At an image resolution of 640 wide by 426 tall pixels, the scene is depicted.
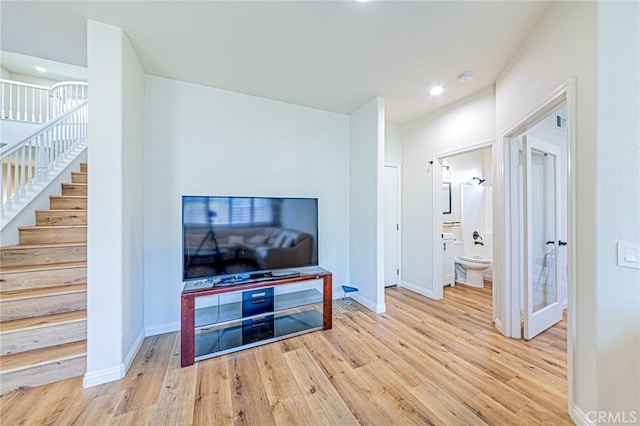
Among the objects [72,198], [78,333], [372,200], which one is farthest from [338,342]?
[72,198]

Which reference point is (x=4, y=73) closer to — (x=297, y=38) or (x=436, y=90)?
(x=297, y=38)

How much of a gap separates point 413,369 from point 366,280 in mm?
1338

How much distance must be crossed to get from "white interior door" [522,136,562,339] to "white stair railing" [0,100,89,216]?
5146mm

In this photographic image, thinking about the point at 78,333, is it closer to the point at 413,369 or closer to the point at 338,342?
the point at 338,342

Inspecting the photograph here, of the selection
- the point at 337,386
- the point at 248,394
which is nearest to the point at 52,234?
the point at 248,394

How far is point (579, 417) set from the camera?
1368 mm

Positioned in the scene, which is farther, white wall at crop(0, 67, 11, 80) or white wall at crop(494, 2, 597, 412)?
white wall at crop(0, 67, 11, 80)

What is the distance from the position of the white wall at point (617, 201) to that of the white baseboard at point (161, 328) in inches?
129

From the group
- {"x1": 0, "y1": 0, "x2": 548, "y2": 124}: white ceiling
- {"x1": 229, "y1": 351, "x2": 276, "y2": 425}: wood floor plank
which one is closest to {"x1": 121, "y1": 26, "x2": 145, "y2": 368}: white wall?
{"x1": 0, "y1": 0, "x2": 548, "y2": 124}: white ceiling

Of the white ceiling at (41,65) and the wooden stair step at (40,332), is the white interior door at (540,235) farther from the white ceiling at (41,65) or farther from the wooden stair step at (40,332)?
the white ceiling at (41,65)

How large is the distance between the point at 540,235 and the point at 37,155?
6.00 metres

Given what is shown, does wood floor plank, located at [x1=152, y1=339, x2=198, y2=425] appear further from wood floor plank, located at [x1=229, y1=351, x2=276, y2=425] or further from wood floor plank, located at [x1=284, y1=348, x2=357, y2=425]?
wood floor plank, located at [x1=284, y1=348, x2=357, y2=425]

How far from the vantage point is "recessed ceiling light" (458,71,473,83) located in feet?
8.17

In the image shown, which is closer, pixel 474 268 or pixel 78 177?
pixel 78 177
